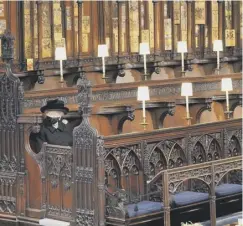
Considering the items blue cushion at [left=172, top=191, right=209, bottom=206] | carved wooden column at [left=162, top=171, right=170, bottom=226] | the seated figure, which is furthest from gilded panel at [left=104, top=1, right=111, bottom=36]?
carved wooden column at [left=162, top=171, right=170, bottom=226]

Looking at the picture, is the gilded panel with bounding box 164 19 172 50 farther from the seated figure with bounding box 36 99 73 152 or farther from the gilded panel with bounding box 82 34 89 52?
the seated figure with bounding box 36 99 73 152

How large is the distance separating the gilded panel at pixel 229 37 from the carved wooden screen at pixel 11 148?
20.9ft

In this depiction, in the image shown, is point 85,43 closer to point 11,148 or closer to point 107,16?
point 107,16

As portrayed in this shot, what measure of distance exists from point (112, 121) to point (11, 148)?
1.64 meters

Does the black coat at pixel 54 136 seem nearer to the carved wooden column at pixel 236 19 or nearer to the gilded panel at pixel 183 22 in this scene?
the gilded panel at pixel 183 22

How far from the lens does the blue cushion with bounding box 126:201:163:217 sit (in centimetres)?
898

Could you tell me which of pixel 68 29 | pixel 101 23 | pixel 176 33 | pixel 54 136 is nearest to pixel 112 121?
pixel 54 136

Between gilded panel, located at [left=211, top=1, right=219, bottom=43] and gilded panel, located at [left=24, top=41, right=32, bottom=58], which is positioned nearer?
gilded panel, located at [left=24, top=41, right=32, bottom=58]

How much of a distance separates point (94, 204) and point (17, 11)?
376cm

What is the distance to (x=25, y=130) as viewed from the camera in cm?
971

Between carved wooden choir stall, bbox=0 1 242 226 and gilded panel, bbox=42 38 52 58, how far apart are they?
2cm

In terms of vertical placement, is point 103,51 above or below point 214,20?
below

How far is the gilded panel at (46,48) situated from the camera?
12.5 metres

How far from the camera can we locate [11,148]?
32.3 feet
